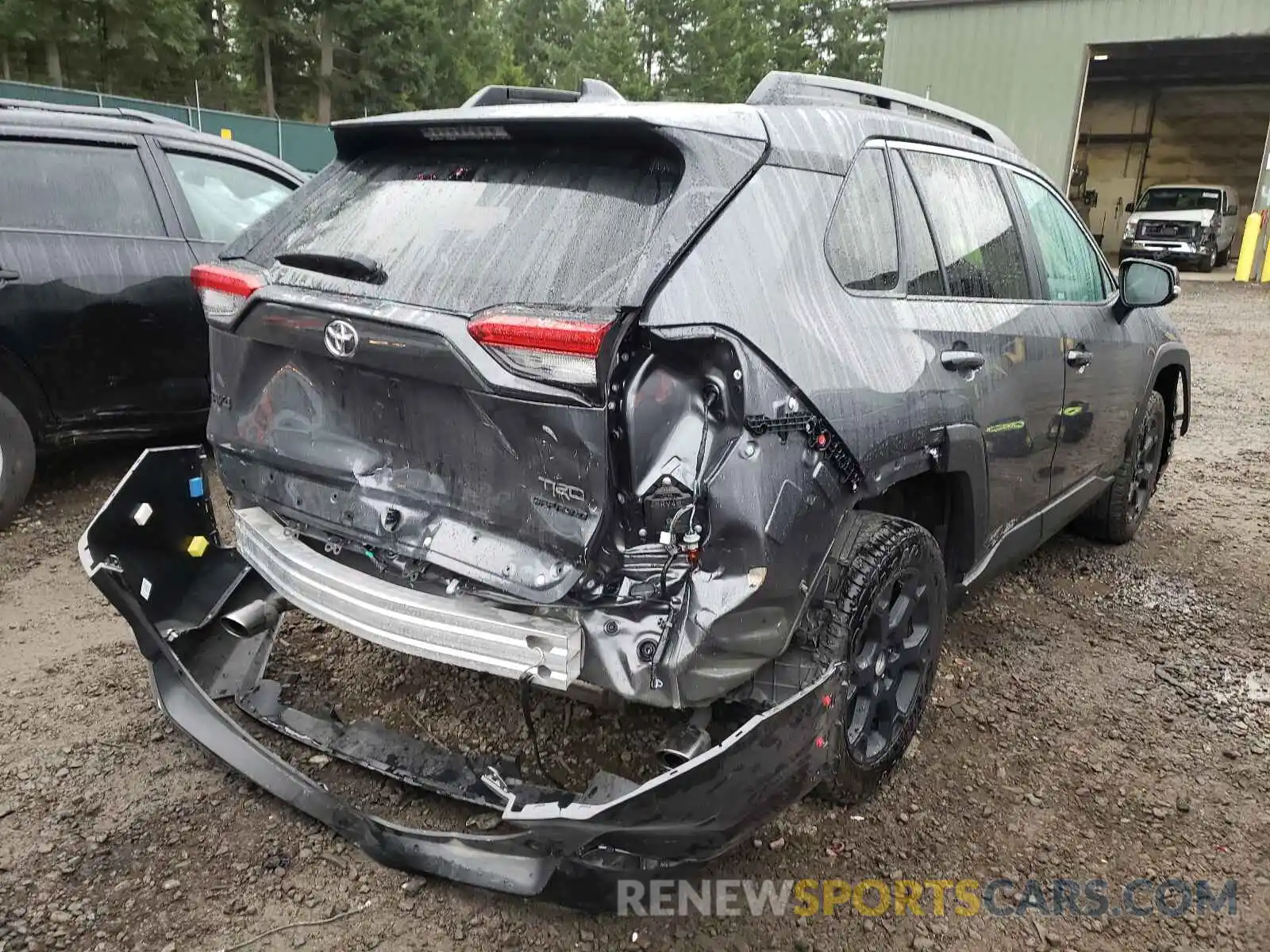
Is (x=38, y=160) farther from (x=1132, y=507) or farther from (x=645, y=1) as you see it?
(x=645, y=1)

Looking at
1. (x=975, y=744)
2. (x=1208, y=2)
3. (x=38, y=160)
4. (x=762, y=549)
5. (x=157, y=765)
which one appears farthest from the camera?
(x=1208, y=2)

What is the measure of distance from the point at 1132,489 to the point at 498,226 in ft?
12.5

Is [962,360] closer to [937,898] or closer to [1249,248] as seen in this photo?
[937,898]

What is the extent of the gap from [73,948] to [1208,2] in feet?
73.8

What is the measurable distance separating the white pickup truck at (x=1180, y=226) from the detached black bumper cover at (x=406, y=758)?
21.4 m

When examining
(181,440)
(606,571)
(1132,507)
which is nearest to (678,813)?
(606,571)

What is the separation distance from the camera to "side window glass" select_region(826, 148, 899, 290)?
235 centimetres

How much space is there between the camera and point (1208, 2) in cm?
1788

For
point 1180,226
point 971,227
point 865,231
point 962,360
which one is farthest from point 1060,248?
point 1180,226

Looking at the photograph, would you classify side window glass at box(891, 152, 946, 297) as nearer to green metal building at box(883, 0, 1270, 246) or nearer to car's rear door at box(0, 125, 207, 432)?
car's rear door at box(0, 125, 207, 432)

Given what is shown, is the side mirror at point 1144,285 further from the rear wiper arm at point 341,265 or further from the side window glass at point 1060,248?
the rear wiper arm at point 341,265

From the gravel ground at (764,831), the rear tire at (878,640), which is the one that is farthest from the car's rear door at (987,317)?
the gravel ground at (764,831)

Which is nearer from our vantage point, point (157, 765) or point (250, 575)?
point (157, 765)

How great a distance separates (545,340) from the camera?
1.90 metres
